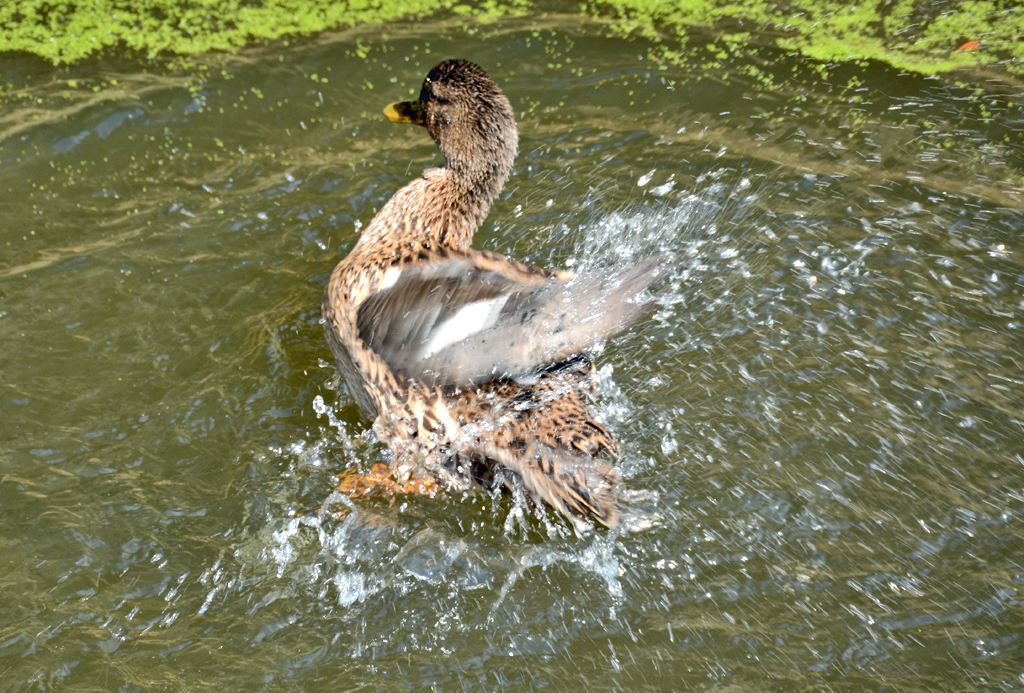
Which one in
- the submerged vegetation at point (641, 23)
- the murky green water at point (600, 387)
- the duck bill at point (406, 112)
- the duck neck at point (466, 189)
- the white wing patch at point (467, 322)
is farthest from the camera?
the submerged vegetation at point (641, 23)

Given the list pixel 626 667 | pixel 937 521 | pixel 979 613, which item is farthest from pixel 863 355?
pixel 626 667

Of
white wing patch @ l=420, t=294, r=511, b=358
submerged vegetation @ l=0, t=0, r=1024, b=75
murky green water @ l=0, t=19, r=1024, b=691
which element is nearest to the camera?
murky green water @ l=0, t=19, r=1024, b=691

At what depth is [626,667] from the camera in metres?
2.00

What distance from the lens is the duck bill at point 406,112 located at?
325cm

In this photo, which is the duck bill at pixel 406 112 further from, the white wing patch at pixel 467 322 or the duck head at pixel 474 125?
the white wing patch at pixel 467 322

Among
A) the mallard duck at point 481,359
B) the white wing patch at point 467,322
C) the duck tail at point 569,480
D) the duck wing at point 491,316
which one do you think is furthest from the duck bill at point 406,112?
the duck tail at point 569,480

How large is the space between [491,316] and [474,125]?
111 centimetres

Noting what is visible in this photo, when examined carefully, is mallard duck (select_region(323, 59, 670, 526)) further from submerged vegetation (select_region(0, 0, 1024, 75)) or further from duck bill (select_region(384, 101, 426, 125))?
submerged vegetation (select_region(0, 0, 1024, 75))

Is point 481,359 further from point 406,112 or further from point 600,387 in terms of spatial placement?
point 406,112

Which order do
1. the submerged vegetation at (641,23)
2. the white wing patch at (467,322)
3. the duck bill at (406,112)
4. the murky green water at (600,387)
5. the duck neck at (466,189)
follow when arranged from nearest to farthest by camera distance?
the murky green water at (600,387) → the white wing patch at (467,322) → the duck neck at (466,189) → the duck bill at (406,112) → the submerged vegetation at (641,23)

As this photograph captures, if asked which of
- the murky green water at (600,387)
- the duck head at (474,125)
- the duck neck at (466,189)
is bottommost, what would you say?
the murky green water at (600,387)

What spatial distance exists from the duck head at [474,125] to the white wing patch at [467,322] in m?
0.94

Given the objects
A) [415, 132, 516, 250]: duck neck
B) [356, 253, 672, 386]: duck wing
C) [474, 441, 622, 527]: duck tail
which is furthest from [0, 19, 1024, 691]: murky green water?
[356, 253, 672, 386]: duck wing

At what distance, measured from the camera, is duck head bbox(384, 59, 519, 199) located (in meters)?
3.04
